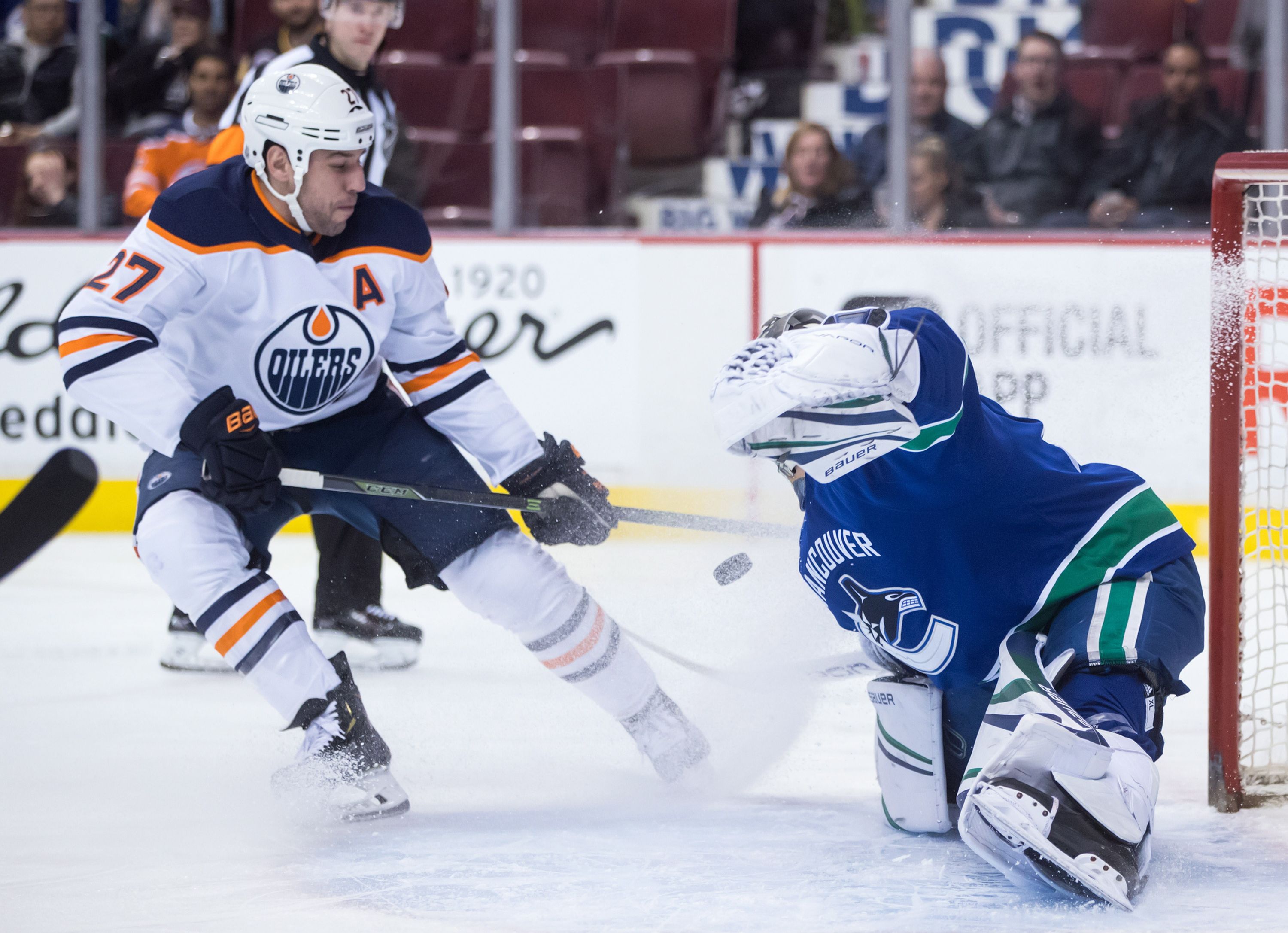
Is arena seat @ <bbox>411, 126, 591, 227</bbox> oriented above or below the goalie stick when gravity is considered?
above

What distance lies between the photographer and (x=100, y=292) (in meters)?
2.16

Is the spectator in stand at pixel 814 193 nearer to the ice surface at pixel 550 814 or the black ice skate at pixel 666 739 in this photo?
the ice surface at pixel 550 814

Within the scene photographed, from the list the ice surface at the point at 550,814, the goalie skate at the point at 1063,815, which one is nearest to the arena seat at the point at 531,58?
the ice surface at the point at 550,814

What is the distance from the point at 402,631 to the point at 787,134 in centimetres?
224

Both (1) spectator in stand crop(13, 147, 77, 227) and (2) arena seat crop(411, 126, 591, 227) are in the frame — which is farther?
(1) spectator in stand crop(13, 147, 77, 227)

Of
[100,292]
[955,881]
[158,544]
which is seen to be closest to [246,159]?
[100,292]

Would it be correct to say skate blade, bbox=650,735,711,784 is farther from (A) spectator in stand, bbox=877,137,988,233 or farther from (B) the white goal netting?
(A) spectator in stand, bbox=877,137,988,233

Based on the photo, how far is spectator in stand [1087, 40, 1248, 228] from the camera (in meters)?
4.42

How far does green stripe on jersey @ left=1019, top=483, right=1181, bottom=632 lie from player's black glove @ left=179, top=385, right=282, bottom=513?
102 cm

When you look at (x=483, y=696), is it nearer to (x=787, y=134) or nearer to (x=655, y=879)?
(x=655, y=879)

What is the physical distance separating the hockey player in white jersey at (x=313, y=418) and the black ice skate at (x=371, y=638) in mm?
848

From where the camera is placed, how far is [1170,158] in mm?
4469

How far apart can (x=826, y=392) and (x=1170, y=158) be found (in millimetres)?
3196

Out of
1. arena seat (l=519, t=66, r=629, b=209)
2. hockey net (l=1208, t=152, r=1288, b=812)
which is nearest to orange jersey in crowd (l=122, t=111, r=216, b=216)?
arena seat (l=519, t=66, r=629, b=209)
